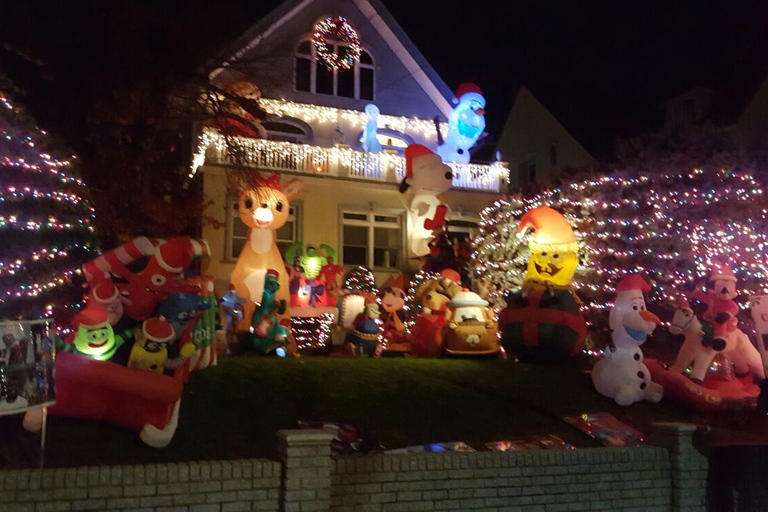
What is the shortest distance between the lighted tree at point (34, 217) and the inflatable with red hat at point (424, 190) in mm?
8194

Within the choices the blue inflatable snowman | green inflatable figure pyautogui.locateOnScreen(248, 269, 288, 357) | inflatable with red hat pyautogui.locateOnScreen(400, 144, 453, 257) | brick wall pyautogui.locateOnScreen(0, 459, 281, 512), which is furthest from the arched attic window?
brick wall pyautogui.locateOnScreen(0, 459, 281, 512)

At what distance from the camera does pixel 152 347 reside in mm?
7383

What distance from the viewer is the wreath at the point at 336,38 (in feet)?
64.1

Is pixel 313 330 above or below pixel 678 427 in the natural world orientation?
above

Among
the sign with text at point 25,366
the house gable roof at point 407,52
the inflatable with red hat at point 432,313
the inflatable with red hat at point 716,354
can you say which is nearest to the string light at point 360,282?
the inflatable with red hat at point 432,313

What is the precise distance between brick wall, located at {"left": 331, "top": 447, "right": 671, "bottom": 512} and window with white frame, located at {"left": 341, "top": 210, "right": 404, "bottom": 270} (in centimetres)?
1164

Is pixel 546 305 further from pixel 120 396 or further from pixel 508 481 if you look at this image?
pixel 120 396

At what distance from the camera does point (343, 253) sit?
17969 mm

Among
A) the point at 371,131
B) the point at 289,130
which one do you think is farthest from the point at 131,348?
the point at 289,130

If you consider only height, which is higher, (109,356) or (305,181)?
(305,181)

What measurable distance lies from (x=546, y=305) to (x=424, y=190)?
19.0 feet

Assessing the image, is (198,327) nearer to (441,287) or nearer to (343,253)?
(441,287)

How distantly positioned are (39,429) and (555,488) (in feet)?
16.2

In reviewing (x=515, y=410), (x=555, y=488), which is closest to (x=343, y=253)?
(x=515, y=410)
